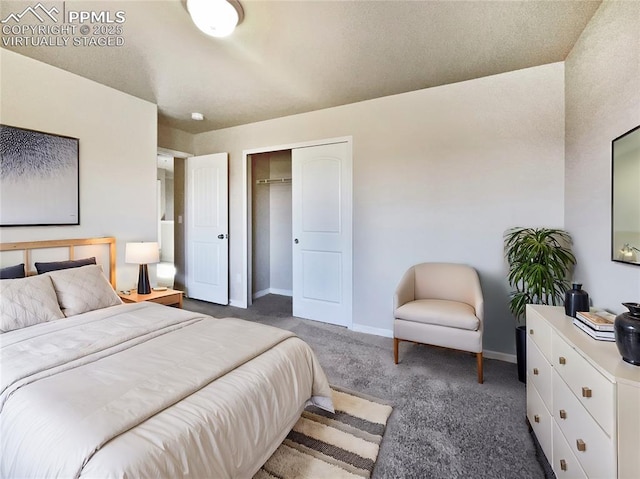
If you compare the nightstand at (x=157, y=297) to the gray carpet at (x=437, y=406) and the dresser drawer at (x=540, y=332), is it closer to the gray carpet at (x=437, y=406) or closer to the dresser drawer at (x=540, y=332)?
the gray carpet at (x=437, y=406)

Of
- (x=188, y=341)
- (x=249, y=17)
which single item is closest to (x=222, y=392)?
(x=188, y=341)

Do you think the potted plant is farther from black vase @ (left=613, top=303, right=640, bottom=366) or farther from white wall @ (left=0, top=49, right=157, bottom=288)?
white wall @ (left=0, top=49, right=157, bottom=288)

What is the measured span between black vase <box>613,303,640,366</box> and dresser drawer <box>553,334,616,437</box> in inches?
4.9

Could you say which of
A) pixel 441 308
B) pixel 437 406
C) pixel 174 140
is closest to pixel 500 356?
pixel 441 308

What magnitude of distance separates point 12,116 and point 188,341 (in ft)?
7.76

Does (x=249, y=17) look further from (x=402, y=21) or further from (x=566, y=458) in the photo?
(x=566, y=458)

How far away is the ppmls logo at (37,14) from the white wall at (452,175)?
2310mm

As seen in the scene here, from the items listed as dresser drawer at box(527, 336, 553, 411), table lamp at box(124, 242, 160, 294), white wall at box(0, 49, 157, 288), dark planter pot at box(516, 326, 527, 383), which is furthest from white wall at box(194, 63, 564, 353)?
table lamp at box(124, 242, 160, 294)

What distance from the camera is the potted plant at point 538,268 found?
2162 mm

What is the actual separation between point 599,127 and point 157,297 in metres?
3.71

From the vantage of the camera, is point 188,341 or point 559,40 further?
point 559,40

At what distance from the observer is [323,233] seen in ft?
11.8

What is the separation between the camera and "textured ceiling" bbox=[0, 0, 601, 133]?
72.4 inches

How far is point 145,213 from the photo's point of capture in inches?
127
